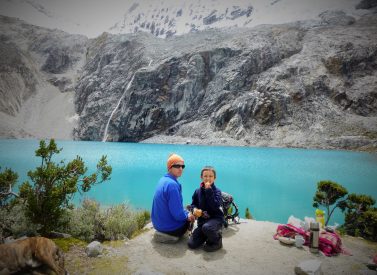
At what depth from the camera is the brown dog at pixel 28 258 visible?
466 centimetres

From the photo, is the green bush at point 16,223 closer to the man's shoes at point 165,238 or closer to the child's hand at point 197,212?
the man's shoes at point 165,238

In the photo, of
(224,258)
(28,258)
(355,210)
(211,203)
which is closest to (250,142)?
(355,210)

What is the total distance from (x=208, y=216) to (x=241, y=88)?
8085 cm

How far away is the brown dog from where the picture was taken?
4.66 metres

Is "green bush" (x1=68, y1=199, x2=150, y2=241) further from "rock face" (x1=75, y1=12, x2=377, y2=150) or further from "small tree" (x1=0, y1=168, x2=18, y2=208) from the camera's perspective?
"rock face" (x1=75, y1=12, x2=377, y2=150)

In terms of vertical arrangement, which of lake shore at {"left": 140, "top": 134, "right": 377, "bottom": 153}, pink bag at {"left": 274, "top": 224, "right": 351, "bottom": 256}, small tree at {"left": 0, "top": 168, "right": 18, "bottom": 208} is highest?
small tree at {"left": 0, "top": 168, "right": 18, "bottom": 208}

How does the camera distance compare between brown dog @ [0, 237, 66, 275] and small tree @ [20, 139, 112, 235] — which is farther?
small tree @ [20, 139, 112, 235]

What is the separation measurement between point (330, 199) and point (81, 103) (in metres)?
110

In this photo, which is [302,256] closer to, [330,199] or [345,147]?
[330,199]

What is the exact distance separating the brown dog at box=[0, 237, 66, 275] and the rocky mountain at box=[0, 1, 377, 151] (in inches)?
2514

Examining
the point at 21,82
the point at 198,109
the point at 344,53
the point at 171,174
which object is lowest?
the point at 171,174

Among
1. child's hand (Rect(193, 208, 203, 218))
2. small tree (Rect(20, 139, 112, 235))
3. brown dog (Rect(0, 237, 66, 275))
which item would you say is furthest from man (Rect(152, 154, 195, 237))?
brown dog (Rect(0, 237, 66, 275))

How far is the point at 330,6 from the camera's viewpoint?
536 feet

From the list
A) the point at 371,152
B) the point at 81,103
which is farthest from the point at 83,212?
the point at 81,103
